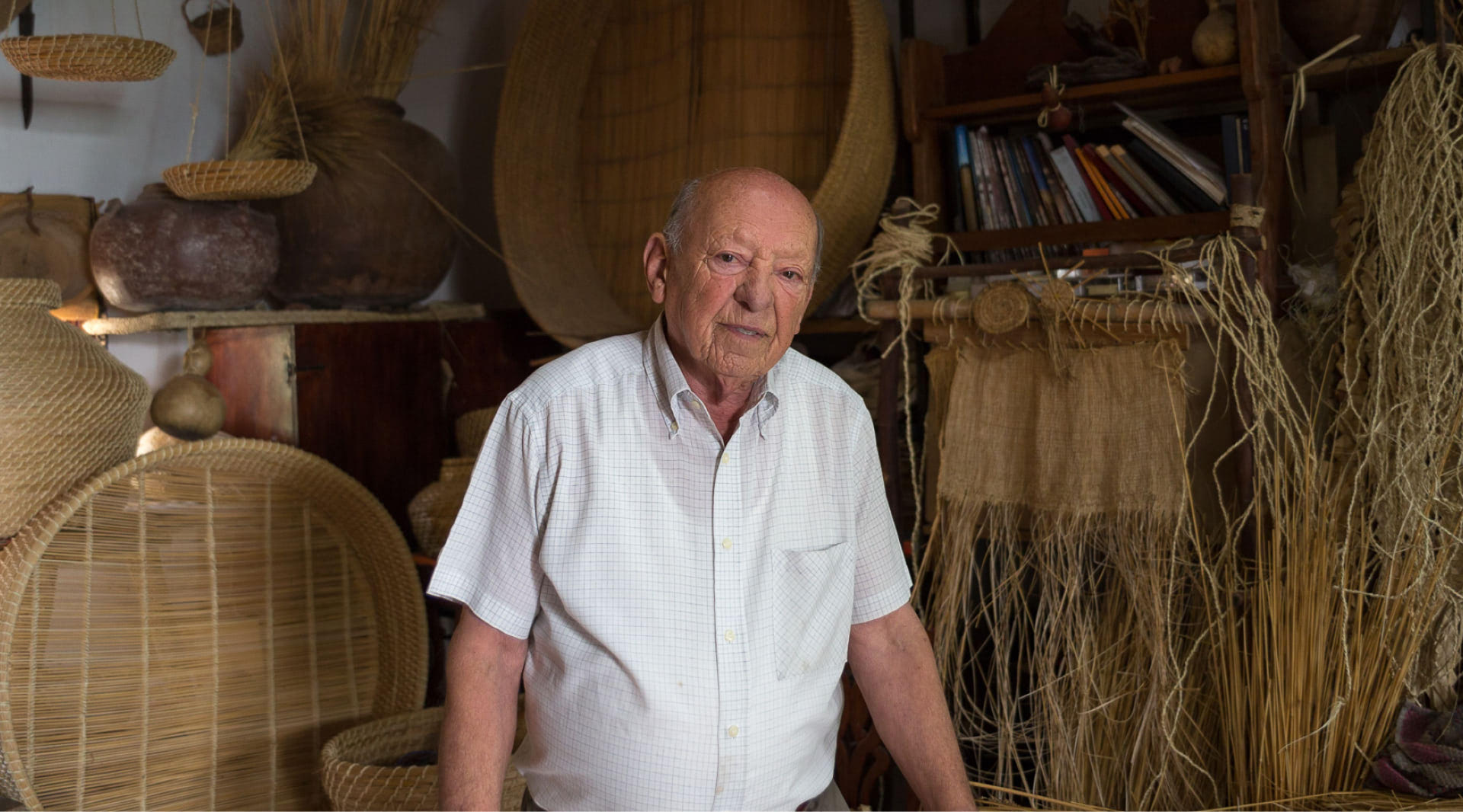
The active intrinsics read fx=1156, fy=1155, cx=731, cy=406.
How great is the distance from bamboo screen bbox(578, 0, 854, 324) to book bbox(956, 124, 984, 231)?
35 cm

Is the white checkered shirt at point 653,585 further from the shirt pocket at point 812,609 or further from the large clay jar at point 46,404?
the large clay jar at point 46,404

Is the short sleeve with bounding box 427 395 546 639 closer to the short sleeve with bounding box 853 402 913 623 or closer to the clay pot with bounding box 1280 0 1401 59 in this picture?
the short sleeve with bounding box 853 402 913 623

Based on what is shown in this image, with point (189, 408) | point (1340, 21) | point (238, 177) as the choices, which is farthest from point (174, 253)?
point (1340, 21)

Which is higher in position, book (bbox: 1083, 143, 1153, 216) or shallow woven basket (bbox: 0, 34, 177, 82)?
shallow woven basket (bbox: 0, 34, 177, 82)

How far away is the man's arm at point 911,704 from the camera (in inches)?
61.4

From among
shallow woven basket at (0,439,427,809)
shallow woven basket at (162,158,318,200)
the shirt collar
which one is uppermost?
shallow woven basket at (162,158,318,200)

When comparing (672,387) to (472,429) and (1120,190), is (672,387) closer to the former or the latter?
(1120,190)

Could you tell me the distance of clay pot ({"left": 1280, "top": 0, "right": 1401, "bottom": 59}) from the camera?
6.82 ft

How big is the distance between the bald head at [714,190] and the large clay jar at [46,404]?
127cm

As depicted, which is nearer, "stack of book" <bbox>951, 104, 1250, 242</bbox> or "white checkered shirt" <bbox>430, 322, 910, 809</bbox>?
"white checkered shirt" <bbox>430, 322, 910, 809</bbox>

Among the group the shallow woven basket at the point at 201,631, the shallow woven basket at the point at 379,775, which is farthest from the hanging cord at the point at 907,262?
the shallow woven basket at the point at 201,631

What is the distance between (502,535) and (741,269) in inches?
18.0

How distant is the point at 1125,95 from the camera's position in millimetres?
2213

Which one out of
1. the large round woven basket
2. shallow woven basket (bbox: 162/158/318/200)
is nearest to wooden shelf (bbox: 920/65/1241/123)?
the large round woven basket
